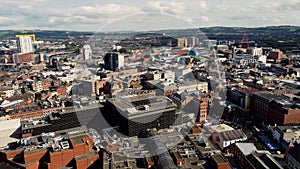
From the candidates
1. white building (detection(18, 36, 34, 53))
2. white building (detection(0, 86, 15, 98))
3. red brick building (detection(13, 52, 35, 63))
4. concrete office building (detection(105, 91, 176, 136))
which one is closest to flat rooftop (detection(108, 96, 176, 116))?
concrete office building (detection(105, 91, 176, 136))

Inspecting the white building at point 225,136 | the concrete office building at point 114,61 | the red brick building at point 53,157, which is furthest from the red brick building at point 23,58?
the white building at point 225,136

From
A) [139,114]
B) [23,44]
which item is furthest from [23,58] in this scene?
[139,114]

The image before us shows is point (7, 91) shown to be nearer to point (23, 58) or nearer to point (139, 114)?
point (139, 114)

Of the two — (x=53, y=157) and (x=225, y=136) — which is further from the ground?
(x=53, y=157)

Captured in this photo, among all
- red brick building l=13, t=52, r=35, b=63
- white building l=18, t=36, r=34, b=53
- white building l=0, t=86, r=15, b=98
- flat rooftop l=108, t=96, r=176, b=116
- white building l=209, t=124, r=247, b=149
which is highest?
white building l=18, t=36, r=34, b=53

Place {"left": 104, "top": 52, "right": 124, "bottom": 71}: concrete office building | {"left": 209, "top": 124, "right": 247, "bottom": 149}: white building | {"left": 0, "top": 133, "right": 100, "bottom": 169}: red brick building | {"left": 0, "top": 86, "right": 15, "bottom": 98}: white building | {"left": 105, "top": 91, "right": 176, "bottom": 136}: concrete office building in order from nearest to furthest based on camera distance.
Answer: {"left": 0, "top": 133, "right": 100, "bottom": 169}: red brick building → {"left": 209, "top": 124, "right": 247, "bottom": 149}: white building → {"left": 105, "top": 91, "right": 176, "bottom": 136}: concrete office building → {"left": 0, "top": 86, "right": 15, "bottom": 98}: white building → {"left": 104, "top": 52, "right": 124, "bottom": 71}: concrete office building

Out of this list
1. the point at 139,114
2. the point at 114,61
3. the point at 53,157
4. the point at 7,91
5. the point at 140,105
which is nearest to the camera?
the point at 53,157

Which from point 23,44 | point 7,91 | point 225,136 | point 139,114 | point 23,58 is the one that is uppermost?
point 23,44

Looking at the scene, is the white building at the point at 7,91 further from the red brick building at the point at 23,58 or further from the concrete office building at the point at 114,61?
the red brick building at the point at 23,58

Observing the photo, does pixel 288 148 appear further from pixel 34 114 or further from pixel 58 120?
pixel 34 114

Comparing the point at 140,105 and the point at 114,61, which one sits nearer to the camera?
the point at 140,105

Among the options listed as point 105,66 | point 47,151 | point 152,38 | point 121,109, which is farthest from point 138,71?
point 152,38

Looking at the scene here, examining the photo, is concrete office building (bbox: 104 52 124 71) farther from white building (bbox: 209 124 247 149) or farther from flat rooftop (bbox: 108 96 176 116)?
white building (bbox: 209 124 247 149)
